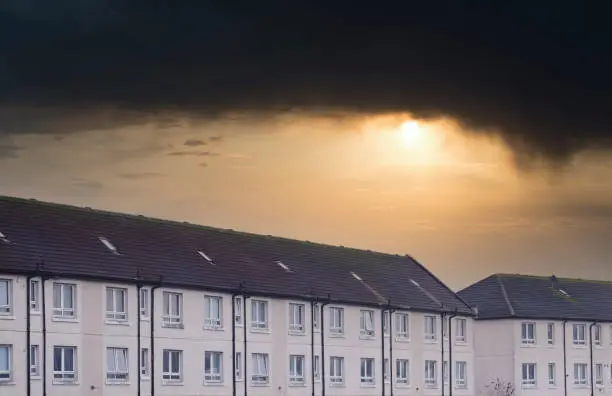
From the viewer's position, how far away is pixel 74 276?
66.7 m

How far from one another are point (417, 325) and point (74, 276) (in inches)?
1322

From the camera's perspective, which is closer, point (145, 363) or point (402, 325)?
point (145, 363)

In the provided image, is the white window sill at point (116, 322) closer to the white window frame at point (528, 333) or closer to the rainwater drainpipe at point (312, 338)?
the rainwater drainpipe at point (312, 338)

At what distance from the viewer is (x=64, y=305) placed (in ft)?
218

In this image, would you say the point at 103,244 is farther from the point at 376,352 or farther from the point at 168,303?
the point at 376,352

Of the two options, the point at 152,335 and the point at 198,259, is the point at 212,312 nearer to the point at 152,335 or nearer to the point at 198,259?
the point at 198,259

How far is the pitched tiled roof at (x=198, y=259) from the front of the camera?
224 ft

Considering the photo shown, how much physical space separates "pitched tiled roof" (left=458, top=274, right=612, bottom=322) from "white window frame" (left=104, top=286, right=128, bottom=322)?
4437 cm

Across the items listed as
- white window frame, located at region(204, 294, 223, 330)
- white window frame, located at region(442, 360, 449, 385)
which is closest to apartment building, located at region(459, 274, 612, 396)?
white window frame, located at region(442, 360, 449, 385)

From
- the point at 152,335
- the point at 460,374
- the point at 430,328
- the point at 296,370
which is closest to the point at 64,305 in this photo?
the point at 152,335

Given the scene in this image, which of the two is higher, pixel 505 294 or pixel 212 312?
pixel 505 294

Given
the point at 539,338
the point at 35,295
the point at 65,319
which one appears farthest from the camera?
the point at 539,338

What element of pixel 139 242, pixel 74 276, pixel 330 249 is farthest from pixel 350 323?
pixel 74 276

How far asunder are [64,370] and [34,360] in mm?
2055
